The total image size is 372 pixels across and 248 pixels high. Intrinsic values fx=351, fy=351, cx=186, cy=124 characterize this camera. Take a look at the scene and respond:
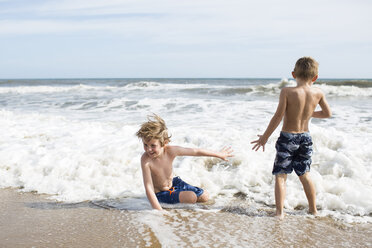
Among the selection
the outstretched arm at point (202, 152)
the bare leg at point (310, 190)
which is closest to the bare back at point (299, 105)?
the bare leg at point (310, 190)

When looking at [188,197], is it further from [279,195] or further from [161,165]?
[279,195]

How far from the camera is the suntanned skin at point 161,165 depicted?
3344mm

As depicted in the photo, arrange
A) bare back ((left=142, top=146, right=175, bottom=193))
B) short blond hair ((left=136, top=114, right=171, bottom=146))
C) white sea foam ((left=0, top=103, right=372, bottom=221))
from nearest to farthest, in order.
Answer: short blond hair ((left=136, top=114, right=171, bottom=146)), bare back ((left=142, top=146, right=175, bottom=193)), white sea foam ((left=0, top=103, right=372, bottom=221))

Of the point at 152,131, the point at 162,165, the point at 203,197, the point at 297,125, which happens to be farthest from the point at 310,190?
the point at 152,131

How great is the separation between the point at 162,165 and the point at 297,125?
4.46 feet

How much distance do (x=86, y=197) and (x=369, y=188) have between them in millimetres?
3042

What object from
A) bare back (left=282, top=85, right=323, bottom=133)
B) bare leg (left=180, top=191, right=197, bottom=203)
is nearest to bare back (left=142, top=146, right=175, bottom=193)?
bare leg (left=180, top=191, right=197, bottom=203)

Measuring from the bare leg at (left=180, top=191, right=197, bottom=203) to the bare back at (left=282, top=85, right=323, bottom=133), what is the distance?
1.13 metres

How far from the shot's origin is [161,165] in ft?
11.5

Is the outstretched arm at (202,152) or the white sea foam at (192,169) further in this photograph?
the white sea foam at (192,169)

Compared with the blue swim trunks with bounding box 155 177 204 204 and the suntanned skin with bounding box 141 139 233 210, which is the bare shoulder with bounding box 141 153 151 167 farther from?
the blue swim trunks with bounding box 155 177 204 204

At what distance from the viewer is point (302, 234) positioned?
9.28 feet

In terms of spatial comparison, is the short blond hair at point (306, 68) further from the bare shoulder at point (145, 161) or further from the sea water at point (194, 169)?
the bare shoulder at point (145, 161)

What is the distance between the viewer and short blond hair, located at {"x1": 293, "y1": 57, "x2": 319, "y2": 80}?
313cm
